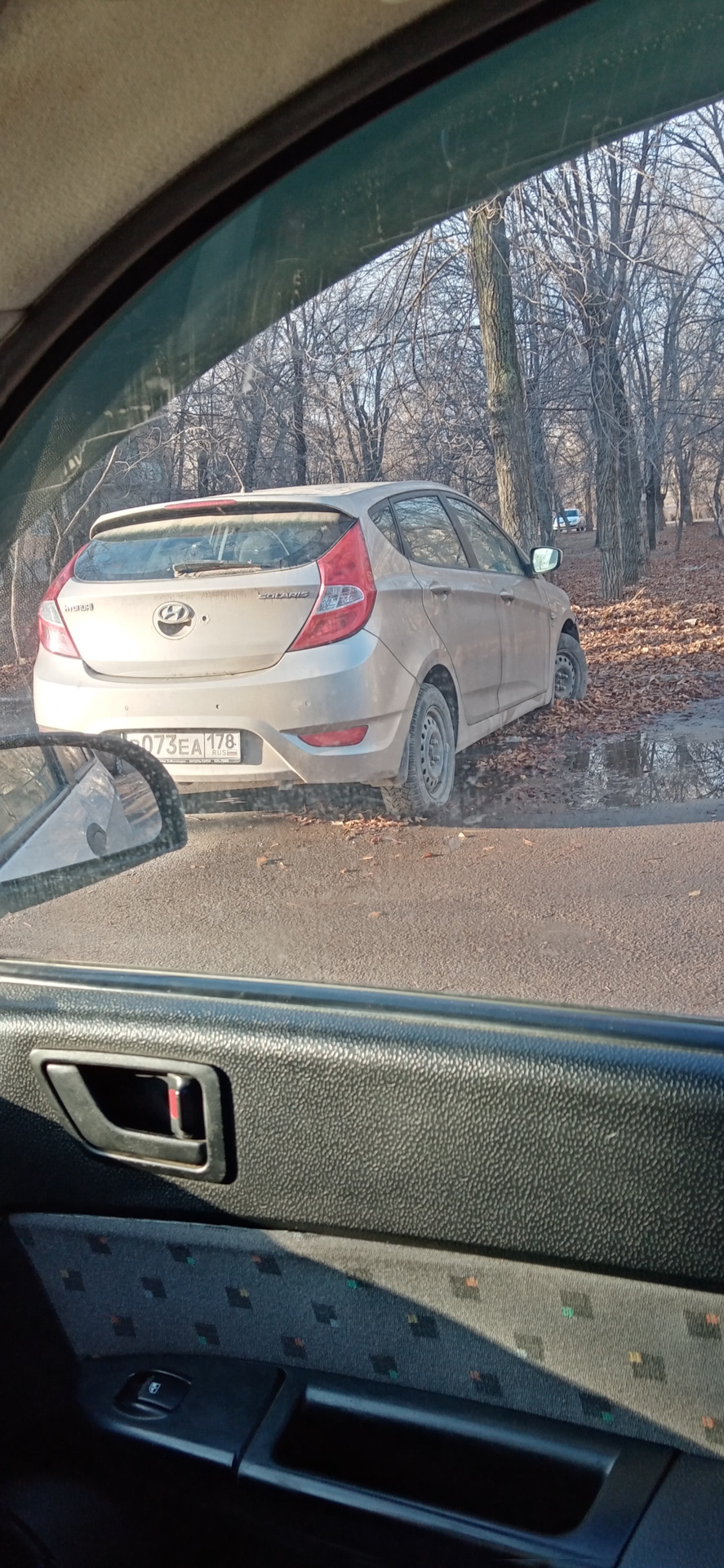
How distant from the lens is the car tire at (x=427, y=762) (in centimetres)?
204

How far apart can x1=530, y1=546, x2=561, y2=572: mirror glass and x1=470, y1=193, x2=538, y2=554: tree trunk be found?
0.08m

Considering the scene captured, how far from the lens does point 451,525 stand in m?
1.98

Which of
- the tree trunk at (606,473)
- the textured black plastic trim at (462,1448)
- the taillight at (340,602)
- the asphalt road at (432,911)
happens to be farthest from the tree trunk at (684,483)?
the textured black plastic trim at (462,1448)

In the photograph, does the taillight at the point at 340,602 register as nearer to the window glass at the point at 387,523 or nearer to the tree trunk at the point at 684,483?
the window glass at the point at 387,523

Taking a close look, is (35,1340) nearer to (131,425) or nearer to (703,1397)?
(703,1397)

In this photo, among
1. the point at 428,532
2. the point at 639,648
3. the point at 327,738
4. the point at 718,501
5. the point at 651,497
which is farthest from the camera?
the point at 327,738

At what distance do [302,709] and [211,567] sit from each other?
276 mm

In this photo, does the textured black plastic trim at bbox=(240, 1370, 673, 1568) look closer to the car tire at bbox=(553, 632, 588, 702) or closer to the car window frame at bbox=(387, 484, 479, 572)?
the car tire at bbox=(553, 632, 588, 702)

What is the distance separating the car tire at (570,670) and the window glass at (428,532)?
0.23 meters

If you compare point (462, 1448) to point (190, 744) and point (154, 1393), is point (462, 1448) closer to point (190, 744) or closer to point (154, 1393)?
point (154, 1393)

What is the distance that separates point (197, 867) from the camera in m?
2.18

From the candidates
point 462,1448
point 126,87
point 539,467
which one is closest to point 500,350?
point 539,467

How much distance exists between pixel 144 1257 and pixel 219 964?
0.58 m

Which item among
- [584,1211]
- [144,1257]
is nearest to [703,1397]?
[584,1211]
